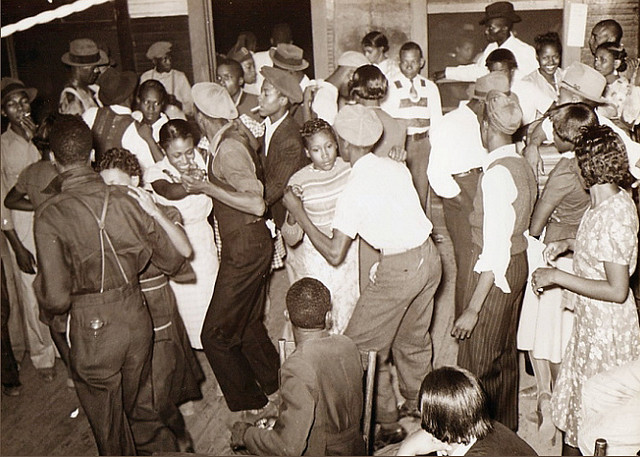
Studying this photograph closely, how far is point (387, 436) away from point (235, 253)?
1.33 m

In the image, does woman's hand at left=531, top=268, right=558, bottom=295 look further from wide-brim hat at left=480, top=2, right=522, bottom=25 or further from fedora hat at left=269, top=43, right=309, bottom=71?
wide-brim hat at left=480, top=2, right=522, bottom=25

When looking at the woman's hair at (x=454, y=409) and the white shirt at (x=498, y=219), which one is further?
the white shirt at (x=498, y=219)

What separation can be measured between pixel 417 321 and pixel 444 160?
1220 millimetres

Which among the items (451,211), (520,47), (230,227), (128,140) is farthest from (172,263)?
(520,47)

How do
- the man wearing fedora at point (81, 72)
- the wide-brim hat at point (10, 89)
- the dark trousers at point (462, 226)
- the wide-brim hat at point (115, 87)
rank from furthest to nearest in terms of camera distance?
the man wearing fedora at point (81, 72)
the wide-brim hat at point (115, 87)
the wide-brim hat at point (10, 89)
the dark trousers at point (462, 226)

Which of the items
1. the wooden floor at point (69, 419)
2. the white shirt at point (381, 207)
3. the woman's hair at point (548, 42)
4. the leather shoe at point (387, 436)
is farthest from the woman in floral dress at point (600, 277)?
the woman's hair at point (548, 42)

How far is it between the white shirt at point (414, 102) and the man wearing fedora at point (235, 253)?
2652 millimetres

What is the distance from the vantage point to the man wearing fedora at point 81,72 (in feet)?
17.0

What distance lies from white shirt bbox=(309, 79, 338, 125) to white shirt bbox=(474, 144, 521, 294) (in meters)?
2.51

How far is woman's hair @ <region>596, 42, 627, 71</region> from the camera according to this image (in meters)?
5.06

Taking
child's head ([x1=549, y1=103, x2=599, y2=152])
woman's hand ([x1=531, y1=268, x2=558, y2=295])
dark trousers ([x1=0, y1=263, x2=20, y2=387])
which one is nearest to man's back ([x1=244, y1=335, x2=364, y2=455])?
woman's hand ([x1=531, y1=268, x2=558, y2=295])

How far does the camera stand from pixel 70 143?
2.91 meters

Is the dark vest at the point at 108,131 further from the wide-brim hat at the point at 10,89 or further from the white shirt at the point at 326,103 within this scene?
the white shirt at the point at 326,103

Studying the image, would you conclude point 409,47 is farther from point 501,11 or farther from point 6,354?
point 6,354
